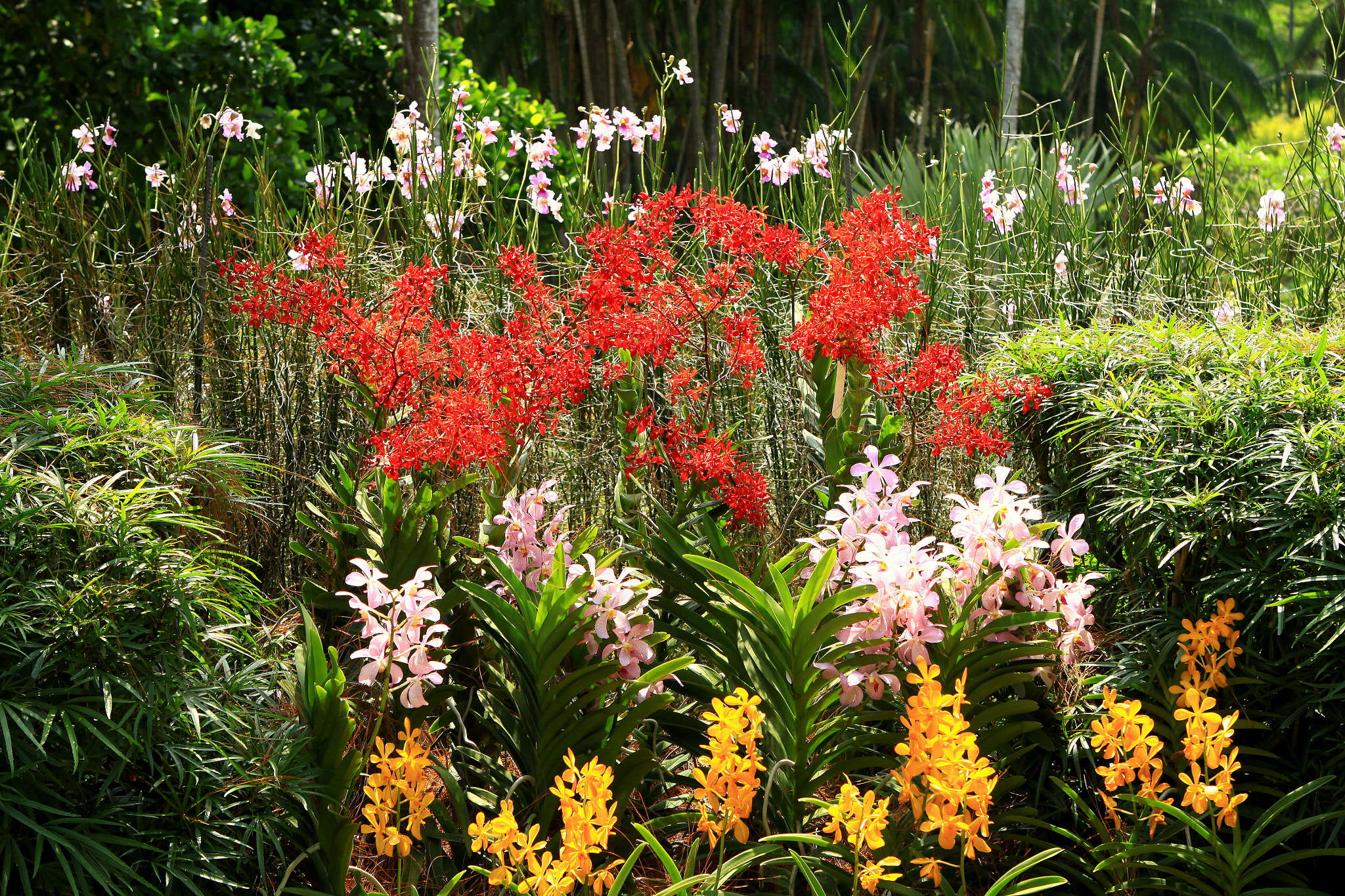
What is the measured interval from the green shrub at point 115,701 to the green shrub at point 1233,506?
1515mm

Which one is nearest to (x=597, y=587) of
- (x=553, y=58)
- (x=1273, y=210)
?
(x=1273, y=210)

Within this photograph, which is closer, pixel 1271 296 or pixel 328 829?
pixel 328 829

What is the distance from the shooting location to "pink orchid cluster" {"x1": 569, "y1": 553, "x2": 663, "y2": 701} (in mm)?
1932

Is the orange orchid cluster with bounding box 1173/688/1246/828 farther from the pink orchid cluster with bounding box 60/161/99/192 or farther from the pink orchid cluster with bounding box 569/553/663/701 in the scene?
the pink orchid cluster with bounding box 60/161/99/192

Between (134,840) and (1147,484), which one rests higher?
(1147,484)

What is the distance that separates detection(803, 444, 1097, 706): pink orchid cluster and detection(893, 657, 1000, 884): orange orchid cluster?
164 millimetres

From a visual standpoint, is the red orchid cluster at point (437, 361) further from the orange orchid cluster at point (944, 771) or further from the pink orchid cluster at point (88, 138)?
the pink orchid cluster at point (88, 138)

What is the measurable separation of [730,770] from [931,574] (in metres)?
0.48

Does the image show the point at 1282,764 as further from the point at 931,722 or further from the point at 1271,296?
the point at 1271,296

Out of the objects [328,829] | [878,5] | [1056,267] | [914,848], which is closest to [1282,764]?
[914,848]

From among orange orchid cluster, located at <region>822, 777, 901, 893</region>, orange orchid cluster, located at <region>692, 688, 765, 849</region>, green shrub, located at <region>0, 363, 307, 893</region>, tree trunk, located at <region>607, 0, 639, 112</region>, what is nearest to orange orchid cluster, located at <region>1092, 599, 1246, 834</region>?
orange orchid cluster, located at <region>822, 777, 901, 893</region>

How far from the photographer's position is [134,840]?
1646 millimetres

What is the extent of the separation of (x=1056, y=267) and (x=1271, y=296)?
2.11 ft

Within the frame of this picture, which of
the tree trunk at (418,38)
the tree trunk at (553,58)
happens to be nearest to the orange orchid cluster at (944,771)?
the tree trunk at (418,38)
